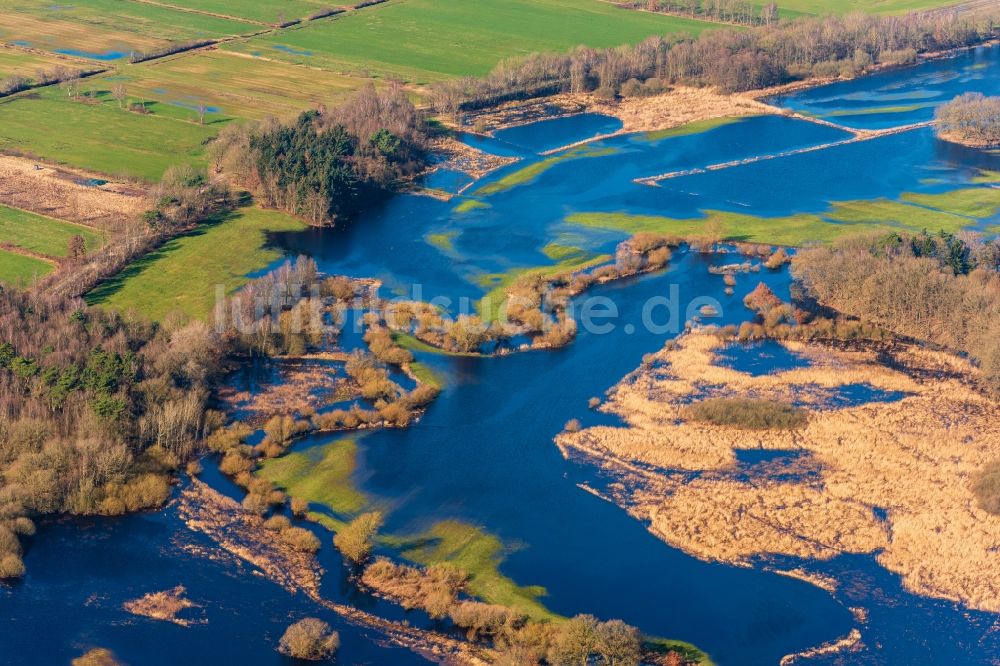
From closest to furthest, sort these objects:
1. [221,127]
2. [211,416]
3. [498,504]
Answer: [498,504] → [211,416] → [221,127]

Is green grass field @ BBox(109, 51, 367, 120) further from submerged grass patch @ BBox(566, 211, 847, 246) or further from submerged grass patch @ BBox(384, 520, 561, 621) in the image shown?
submerged grass patch @ BBox(384, 520, 561, 621)

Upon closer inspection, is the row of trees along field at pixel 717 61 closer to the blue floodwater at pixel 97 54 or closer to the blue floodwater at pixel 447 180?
the blue floodwater at pixel 447 180

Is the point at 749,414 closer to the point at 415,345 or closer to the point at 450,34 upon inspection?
the point at 415,345

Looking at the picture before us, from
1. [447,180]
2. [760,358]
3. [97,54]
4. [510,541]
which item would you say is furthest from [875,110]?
[97,54]

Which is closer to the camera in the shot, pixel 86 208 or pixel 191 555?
pixel 191 555

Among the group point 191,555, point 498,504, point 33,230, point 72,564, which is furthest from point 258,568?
point 33,230

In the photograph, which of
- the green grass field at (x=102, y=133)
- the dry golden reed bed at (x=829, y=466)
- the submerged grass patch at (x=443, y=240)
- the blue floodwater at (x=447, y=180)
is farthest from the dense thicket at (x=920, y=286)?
the green grass field at (x=102, y=133)

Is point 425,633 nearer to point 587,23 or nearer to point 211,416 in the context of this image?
point 211,416
